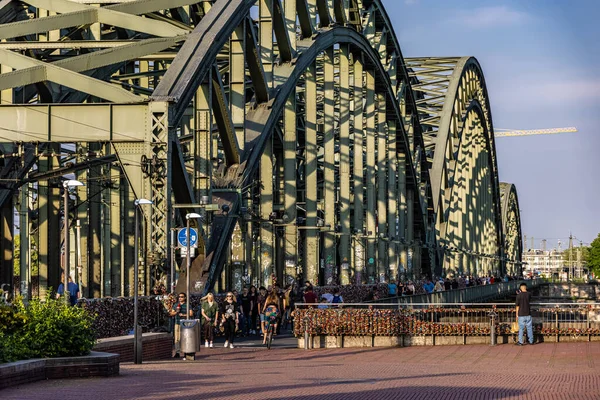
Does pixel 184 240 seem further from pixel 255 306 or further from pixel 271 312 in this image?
pixel 255 306

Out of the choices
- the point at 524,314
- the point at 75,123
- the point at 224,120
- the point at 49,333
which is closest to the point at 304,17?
the point at 224,120

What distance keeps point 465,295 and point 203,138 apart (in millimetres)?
31357

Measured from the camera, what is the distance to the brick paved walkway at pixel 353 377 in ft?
55.0

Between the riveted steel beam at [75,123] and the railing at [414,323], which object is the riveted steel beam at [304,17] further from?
the riveted steel beam at [75,123]

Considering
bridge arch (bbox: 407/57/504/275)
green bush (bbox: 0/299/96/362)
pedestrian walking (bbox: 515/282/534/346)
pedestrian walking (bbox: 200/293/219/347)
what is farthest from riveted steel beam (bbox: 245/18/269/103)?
bridge arch (bbox: 407/57/504/275)

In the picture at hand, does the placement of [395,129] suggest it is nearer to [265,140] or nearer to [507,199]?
[265,140]

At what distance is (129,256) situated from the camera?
4347 centimetres

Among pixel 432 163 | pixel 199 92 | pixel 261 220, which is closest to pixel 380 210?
pixel 432 163

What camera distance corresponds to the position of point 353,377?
67.4ft

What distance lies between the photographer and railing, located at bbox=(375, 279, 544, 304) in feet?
142

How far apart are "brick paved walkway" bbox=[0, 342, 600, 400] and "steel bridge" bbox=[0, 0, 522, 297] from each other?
4229 millimetres

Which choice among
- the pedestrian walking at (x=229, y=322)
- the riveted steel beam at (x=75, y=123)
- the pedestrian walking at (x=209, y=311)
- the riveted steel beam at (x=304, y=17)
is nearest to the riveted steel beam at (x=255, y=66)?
the riveted steel beam at (x=304, y=17)

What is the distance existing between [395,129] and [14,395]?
46978 mm

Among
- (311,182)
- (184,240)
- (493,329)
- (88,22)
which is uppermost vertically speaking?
(88,22)
